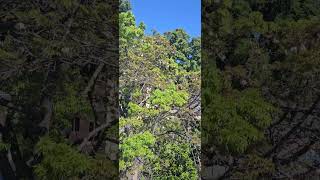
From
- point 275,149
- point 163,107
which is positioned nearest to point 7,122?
point 163,107

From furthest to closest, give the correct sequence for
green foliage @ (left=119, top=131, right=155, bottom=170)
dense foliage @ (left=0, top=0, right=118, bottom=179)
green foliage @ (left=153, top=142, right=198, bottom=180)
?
green foliage @ (left=153, top=142, right=198, bottom=180) < green foliage @ (left=119, top=131, right=155, bottom=170) < dense foliage @ (left=0, top=0, right=118, bottom=179)

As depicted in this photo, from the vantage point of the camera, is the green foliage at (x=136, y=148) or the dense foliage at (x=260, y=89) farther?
the green foliage at (x=136, y=148)

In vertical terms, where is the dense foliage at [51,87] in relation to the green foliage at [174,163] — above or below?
above

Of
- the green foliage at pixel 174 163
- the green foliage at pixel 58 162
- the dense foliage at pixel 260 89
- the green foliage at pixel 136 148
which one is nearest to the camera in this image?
the green foliage at pixel 58 162

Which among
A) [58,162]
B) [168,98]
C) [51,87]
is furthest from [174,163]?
[51,87]

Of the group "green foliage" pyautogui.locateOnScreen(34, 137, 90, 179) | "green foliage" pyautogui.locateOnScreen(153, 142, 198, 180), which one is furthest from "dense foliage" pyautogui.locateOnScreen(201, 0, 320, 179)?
"green foliage" pyautogui.locateOnScreen(34, 137, 90, 179)

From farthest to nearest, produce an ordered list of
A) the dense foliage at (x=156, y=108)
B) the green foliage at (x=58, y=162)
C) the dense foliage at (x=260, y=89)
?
the dense foliage at (x=156, y=108) → the dense foliage at (x=260, y=89) → the green foliage at (x=58, y=162)

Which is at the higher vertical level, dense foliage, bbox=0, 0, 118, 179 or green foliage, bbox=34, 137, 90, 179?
dense foliage, bbox=0, 0, 118, 179

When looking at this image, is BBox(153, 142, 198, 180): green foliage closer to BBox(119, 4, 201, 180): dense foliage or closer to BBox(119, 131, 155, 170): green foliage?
BBox(119, 4, 201, 180): dense foliage

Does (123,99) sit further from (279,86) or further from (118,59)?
(279,86)

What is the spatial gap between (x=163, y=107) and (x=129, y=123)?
0.46 m

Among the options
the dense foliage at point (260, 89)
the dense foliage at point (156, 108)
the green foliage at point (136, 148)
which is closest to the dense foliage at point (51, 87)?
the green foliage at point (136, 148)

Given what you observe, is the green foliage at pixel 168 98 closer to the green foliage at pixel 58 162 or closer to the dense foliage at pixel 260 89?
the dense foliage at pixel 260 89

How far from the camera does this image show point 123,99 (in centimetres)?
627
